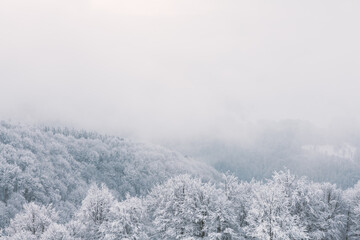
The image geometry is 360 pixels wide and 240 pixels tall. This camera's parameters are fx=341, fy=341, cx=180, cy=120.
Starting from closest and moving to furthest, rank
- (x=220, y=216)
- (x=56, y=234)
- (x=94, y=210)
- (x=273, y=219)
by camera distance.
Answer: (x=273, y=219) < (x=56, y=234) < (x=220, y=216) < (x=94, y=210)

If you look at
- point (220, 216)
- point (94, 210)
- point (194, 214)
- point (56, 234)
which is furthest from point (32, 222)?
point (220, 216)

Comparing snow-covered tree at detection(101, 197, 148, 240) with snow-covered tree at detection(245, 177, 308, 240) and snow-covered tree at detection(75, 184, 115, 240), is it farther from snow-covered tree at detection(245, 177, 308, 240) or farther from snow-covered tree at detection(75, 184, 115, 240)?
snow-covered tree at detection(245, 177, 308, 240)

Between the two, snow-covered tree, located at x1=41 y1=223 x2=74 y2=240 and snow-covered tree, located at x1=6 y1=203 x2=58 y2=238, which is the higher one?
snow-covered tree, located at x1=6 y1=203 x2=58 y2=238

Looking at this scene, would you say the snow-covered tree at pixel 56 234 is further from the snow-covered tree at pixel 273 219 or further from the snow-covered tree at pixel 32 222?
the snow-covered tree at pixel 273 219

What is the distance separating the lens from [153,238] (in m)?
52.3

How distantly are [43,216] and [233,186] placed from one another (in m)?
32.0

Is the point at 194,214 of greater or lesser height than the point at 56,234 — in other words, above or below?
above

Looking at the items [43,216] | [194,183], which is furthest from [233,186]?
[43,216]

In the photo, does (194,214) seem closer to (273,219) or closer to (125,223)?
(125,223)

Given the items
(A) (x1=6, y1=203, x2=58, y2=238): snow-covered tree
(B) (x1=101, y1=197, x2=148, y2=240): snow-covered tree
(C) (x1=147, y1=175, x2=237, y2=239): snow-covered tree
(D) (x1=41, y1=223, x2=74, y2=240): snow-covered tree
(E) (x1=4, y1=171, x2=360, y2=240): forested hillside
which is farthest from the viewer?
(A) (x1=6, y1=203, x2=58, y2=238): snow-covered tree

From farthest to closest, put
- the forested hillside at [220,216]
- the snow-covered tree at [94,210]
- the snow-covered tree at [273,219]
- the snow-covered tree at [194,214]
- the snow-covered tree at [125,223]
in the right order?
the snow-covered tree at [94,210] < the snow-covered tree at [194,214] < the snow-covered tree at [125,223] < the forested hillside at [220,216] < the snow-covered tree at [273,219]

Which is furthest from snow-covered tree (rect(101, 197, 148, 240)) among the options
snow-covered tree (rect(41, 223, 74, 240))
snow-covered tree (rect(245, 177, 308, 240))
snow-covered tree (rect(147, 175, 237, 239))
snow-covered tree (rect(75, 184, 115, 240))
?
snow-covered tree (rect(245, 177, 308, 240))

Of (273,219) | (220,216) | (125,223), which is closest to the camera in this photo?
(273,219)

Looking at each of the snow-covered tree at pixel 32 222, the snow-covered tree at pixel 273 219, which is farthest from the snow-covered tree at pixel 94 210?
the snow-covered tree at pixel 273 219
